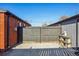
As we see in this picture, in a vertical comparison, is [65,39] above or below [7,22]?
below

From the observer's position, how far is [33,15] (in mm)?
13352

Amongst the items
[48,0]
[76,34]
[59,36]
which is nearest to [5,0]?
[48,0]

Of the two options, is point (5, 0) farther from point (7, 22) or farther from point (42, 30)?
point (42, 30)

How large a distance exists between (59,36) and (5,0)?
5.78m

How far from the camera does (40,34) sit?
10266mm

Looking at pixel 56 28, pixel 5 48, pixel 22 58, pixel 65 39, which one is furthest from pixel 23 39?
pixel 22 58

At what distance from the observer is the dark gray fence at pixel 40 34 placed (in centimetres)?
1010

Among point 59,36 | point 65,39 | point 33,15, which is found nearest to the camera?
point 65,39

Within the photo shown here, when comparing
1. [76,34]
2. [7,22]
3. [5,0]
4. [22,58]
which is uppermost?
[5,0]

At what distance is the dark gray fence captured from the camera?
1010 cm

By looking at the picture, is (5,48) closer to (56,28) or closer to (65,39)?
(65,39)

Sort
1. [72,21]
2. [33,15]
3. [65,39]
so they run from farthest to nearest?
[33,15], [65,39], [72,21]

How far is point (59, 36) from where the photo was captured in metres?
9.71

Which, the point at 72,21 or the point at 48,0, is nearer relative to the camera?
the point at 48,0
